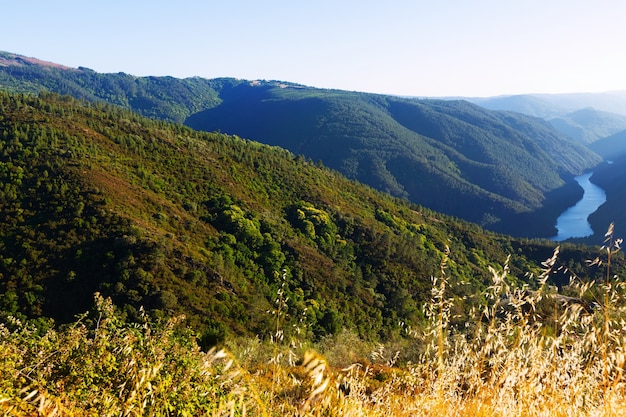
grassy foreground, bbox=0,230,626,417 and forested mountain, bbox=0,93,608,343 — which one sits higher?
Result: grassy foreground, bbox=0,230,626,417

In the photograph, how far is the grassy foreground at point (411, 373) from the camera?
2918 millimetres

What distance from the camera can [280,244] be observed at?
54.4m

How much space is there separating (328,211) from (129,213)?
36674 mm

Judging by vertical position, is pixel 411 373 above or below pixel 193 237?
above

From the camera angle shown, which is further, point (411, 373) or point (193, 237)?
point (193, 237)

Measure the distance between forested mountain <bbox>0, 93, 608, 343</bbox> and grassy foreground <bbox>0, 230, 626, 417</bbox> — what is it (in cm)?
922

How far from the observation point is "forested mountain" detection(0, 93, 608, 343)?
111 ft

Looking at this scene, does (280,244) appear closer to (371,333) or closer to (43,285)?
(371,333)

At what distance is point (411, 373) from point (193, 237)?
4646cm

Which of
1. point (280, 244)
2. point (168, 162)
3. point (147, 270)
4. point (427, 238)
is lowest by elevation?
point (427, 238)

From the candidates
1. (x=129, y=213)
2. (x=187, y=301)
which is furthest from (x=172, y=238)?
(x=187, y=301)

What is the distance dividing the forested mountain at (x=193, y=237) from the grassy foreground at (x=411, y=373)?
922 cm

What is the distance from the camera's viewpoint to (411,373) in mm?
4543

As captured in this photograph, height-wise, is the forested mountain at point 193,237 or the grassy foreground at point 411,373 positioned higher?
the grassy foreground at point 411,373
